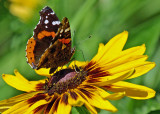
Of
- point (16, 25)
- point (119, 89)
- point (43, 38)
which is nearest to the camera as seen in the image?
point (119, 89)

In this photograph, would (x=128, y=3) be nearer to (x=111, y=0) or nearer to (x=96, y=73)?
(x=111, y=0)

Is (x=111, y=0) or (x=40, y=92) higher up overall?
(x=111, y=0)

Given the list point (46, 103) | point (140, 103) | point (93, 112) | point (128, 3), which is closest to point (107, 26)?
point (128, 3)

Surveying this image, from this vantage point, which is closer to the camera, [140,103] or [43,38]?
[140,103]

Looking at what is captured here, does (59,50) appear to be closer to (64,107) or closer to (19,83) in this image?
(19,83)

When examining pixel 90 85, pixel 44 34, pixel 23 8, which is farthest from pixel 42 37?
pixel 23 8

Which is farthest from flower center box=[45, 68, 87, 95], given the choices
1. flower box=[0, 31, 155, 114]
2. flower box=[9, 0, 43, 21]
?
flower box=[9, 0, 43, 21]

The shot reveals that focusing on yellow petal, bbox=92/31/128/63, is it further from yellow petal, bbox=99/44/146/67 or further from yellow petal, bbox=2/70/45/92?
yellow petal, bbox=2/70/45/92
